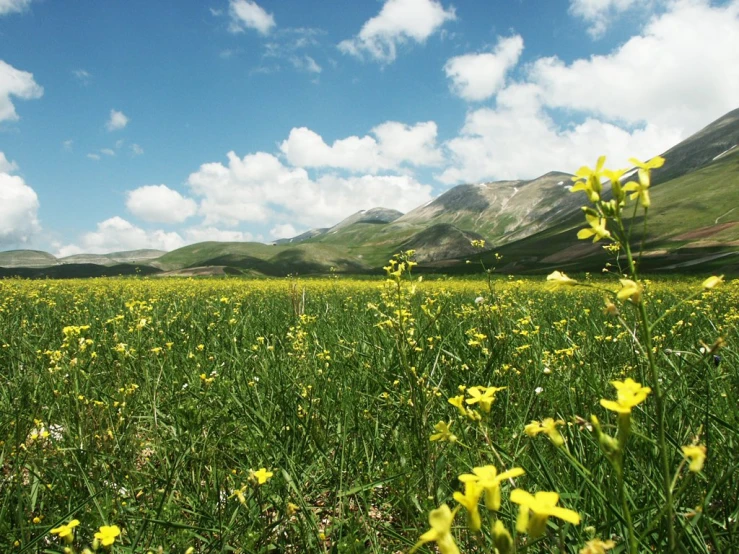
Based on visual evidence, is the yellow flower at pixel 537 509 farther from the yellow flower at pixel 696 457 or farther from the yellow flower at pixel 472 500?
the yellow flower at pixel 696 457

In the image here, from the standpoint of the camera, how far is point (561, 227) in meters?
153

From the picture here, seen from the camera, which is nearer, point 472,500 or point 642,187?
point 472,500

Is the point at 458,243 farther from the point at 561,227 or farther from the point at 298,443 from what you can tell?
the point at 298,443

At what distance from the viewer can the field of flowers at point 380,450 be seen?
152 centimetres

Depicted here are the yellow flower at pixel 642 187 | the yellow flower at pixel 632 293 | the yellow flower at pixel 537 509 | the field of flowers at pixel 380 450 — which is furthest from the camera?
the field of flowers at pixel 380 450

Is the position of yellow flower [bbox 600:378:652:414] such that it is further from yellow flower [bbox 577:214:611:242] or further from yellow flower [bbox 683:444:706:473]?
yellow flower [bbox 577:214:611:242]

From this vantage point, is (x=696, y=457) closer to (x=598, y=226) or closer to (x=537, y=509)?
(x=537, y=509)

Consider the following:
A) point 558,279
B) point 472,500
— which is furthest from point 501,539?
point 558,279

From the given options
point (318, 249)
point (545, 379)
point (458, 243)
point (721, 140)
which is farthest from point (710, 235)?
point (721, 140)

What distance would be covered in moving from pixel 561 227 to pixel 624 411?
548 feet

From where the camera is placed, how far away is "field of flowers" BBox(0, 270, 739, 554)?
1516 mm

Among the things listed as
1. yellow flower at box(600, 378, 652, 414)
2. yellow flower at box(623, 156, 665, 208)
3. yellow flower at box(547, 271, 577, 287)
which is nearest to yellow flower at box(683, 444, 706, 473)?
yellow flower at box(600, 378, 652, 414)

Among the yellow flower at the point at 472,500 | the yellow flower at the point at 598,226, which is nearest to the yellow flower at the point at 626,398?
the yellow flower at the point at 472,500

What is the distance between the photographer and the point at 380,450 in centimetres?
312
